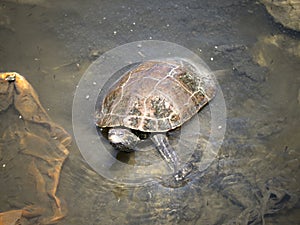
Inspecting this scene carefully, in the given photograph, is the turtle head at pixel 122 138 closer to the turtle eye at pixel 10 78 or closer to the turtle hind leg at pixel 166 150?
the turtle hind leg at pixel 166 150

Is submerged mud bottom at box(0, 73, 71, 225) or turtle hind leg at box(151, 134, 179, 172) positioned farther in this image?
turtle hind leg at box(151, 134, 179, 172)

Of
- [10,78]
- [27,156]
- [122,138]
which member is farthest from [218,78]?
[10,78]

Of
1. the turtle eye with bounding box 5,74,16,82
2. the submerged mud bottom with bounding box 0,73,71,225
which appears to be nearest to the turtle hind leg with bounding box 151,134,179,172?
the submerged mud bottom with bounding box 0,73,71,225

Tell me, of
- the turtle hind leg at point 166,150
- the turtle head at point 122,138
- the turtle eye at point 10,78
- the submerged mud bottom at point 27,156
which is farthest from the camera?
the turtle eye at point 10,78

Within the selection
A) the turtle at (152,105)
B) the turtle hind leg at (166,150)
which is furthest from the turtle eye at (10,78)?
the turtle hind leg at (166,150)

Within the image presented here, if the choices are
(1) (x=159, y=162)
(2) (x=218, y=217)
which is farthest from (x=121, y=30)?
(2) (x=218, y=217)

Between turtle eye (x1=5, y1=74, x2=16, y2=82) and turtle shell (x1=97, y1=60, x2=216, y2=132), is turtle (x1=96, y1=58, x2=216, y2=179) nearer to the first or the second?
turtle shell (x1=97, y1=60, x2=216, y2=132)

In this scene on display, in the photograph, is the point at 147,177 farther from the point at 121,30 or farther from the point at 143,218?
the point at 121,30
